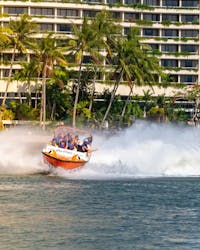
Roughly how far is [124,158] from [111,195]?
13.4 metres

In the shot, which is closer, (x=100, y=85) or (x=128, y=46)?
(x=128, y=46)

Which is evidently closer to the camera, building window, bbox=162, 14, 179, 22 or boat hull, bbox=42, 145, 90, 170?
boat hull, bbox=42, 145, 90, 170

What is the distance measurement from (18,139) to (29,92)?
187 feet

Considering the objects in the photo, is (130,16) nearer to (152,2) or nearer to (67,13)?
(152,2)

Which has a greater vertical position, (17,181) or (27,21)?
(27,21)

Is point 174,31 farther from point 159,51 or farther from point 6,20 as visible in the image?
point 6,20

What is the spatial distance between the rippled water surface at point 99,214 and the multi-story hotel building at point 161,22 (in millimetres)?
77191

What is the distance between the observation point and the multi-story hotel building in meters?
127

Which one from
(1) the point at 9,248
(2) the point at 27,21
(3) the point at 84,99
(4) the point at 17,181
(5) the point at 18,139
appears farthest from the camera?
(3) the point at 84,99

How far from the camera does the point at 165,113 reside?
4754 inches

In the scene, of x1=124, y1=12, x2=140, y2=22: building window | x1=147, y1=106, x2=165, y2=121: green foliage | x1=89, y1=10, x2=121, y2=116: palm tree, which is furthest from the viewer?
x1=124, y1=12, x2=140, y2=22: building window

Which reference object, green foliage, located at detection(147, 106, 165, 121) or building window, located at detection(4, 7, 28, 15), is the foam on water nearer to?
green foliage, located at detection(147, 106, 165, 121)

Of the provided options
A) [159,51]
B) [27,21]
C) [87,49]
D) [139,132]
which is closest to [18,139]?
[139,132]

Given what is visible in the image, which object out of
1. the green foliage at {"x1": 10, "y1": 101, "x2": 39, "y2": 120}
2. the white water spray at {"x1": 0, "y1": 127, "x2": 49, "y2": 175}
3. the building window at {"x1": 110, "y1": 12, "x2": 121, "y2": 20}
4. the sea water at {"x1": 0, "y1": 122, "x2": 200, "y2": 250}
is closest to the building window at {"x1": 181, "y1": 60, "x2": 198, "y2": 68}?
the building window at {"x1": 110, "y1": 12, "x2": 121, "y2": 20}
